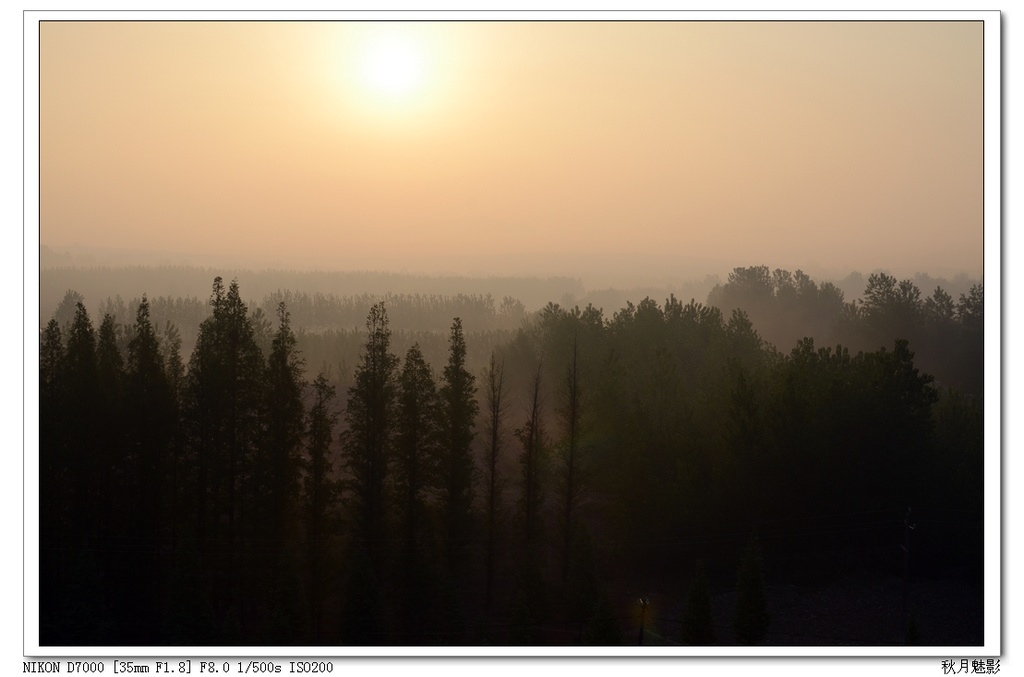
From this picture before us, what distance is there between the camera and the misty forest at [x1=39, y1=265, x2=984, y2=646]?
12.0 meters

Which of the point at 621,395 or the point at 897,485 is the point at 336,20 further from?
the point at 897,485

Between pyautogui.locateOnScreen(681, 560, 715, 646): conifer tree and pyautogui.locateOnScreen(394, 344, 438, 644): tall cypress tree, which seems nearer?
pyautogui.locateOnScreen(681, 560, 715, 646): conifer tree

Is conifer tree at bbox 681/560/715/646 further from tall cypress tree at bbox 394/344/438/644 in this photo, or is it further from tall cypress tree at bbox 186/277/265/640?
tall cypress tree at bbox 186/277/265/640

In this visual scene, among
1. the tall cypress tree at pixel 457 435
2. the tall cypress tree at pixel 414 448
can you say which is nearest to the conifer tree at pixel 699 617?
the tall cypress tree at pixel 457 435

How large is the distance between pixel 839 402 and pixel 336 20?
9368mm

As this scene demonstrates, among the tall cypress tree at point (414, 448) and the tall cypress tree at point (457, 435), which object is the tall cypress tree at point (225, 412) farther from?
the tall cypress tree at point (457, 435)

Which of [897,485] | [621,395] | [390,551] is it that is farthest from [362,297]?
[897,485]

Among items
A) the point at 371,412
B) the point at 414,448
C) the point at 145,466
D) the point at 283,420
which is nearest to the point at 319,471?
the point at 283,420

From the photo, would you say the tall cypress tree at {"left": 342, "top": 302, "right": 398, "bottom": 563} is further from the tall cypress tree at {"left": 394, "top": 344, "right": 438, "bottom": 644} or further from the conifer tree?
the conifer tree

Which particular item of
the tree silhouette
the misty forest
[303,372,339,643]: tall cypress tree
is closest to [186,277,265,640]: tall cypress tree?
the misty forest

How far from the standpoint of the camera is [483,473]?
44.8 ft

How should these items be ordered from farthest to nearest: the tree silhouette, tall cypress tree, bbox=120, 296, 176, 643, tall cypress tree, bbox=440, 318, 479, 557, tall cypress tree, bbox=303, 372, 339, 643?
tall cypress tree, bbox=440, 318, 479, 557 < tall cypress tree, bbox=303, 372, 339, 643 < tall cypress tree, bbox=120, 296, 176, 643 < the tree silhouette

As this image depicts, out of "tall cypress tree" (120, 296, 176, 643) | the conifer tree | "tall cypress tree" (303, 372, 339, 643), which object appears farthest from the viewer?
"tall cypress tree" (303, 372, 339, 643)

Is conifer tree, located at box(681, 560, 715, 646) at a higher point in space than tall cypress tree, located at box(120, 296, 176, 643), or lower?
lower
